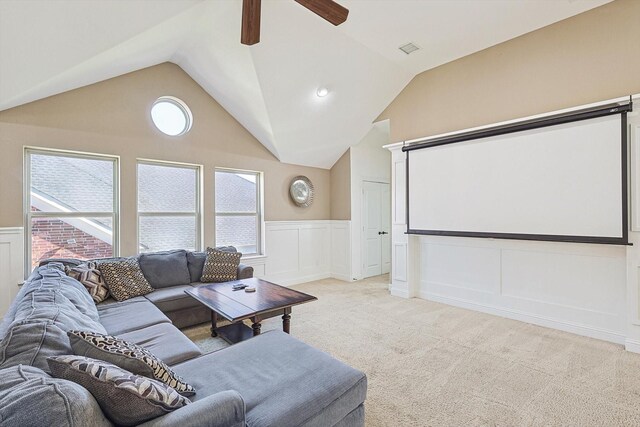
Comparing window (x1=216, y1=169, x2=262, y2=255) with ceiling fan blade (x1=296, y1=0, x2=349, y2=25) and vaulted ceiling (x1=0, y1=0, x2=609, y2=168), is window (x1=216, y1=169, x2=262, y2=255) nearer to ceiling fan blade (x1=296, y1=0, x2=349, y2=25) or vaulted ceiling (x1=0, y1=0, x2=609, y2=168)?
vaulted ceiling (x1=0, y1=0, x2=609, y2=168)

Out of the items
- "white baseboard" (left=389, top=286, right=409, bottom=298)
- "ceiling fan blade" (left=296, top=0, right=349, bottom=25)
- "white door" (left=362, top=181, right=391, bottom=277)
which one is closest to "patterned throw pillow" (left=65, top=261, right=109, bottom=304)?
"ceiling fan blade" (left=296, top=0, right=349, bottom=25)

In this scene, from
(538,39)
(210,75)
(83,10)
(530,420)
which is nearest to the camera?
(530,420)

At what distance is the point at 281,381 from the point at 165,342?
1.03 meters

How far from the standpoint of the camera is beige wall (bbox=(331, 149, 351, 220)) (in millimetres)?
6039

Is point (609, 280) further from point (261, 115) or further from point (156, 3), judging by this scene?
point (156, 3)

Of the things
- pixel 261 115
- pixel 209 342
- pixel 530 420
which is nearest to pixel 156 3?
pixel 261 115

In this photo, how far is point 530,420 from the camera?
1968mm

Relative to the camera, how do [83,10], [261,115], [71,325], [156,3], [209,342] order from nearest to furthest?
[71,325] < [83,10] < [156,3] < [209,342] < [261,115]

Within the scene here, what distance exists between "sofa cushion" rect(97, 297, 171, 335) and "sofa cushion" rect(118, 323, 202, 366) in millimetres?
107

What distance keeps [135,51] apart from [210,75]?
102cm

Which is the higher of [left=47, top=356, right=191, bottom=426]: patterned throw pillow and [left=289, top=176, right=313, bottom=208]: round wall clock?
[left=289, top=176, right=313, bottom=208]: round wall clock

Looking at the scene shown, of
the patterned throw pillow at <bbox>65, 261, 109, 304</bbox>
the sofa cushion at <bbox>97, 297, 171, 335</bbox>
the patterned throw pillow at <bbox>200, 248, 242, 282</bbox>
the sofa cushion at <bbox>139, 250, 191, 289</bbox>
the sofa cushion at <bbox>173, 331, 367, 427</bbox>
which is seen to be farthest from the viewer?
the patterned throw pillow at <bbox>200, 248, 242, 282</bbox>

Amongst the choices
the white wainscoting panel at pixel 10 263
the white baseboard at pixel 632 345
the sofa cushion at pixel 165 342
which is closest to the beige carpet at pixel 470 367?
the white baseboard at pixel 632 345

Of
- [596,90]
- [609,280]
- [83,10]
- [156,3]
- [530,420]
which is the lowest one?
[530,420]
